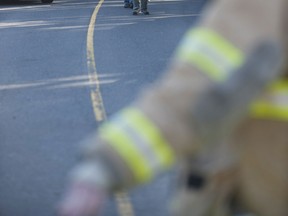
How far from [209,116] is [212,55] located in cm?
18

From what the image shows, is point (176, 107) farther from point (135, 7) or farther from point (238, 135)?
point (135, 7)

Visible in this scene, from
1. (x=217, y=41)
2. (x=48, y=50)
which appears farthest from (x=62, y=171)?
(x=48, y=50)

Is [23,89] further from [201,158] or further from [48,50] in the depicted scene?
[201,158]

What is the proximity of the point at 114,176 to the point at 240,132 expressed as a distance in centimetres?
49

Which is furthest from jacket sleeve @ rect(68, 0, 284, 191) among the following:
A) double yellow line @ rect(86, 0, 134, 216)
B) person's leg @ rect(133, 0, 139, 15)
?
person's leg @ rect(133, 0, 139, 15)

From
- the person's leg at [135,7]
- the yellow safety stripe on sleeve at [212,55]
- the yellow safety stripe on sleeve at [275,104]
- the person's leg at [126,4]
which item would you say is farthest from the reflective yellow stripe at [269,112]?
the person's leg at [126,4]

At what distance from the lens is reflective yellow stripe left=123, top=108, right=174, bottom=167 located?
209cm

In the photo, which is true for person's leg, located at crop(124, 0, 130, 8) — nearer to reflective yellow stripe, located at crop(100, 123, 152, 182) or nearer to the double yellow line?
the double yellow line

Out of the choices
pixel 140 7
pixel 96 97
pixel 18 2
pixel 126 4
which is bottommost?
pixel 18 2

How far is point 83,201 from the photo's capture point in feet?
6.57

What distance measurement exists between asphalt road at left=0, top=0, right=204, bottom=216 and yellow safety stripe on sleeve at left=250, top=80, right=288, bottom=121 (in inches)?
145

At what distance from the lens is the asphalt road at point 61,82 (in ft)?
21.8

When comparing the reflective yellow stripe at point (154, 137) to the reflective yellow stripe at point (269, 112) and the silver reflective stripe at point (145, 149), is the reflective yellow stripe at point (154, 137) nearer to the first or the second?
the silver reflective stripe at point (145, 149)

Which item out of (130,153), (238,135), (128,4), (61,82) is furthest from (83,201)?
(128,4)
